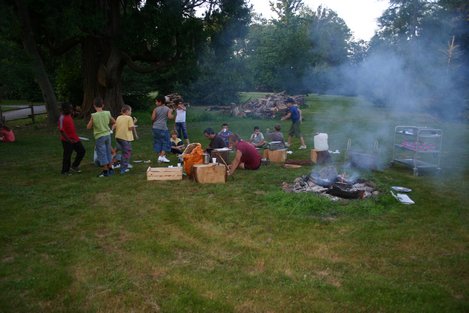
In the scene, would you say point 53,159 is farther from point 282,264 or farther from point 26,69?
point 282,264

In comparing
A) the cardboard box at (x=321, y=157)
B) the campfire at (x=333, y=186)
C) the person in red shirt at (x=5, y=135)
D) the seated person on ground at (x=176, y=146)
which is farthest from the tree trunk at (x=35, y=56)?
the campfire at (x=333, y=186)

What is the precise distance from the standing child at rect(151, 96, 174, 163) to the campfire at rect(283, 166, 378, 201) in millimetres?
3967

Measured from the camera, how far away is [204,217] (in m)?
6.54

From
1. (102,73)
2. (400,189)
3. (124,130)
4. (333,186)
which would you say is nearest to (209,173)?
(124,130)

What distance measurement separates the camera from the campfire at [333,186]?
24.5 feet

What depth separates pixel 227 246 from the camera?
5398 mm

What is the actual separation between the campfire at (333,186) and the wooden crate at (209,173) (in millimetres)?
1444

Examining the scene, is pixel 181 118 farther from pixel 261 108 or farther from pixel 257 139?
pixel 261 108

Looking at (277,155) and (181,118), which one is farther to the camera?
(181,118)

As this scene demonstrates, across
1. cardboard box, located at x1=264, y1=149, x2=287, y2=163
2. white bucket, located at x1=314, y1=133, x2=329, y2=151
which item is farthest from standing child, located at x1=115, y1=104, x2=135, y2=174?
white bucket, located at x1=314, y1=133, x2=329, y2=151

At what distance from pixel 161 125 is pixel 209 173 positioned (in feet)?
8.70

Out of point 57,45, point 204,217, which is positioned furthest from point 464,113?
point 57,45

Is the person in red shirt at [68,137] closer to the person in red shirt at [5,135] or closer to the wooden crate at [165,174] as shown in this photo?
the wooden crate at [165,174]

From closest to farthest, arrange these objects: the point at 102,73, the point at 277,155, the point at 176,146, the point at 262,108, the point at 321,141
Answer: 1. the point at 321,141
2. the point at 277,155
3. the point at 176,146
4. the point at 102,73
5. the point at 262,108
